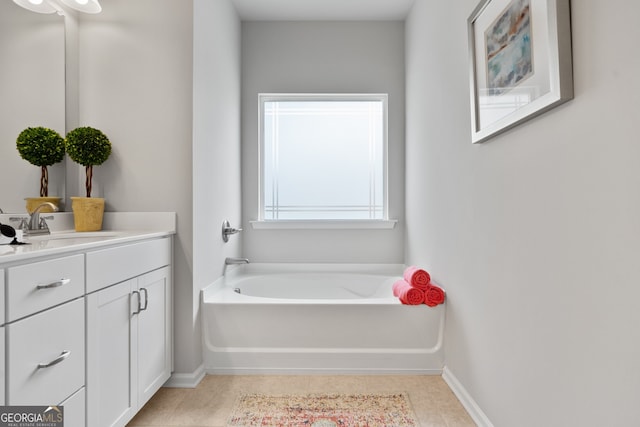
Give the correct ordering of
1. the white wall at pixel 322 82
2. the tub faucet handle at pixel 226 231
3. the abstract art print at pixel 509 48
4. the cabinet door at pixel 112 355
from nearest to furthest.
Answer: the abstract art print at pixel 509 48, the cabinet door at pixel 112 355, the tub faucet handle at pixel 226 231, the white wall at pixel 322 82

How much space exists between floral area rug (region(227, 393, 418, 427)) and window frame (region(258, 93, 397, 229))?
1.52m

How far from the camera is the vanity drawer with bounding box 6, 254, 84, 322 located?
106 centimetres

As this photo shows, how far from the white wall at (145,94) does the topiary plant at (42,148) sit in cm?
20

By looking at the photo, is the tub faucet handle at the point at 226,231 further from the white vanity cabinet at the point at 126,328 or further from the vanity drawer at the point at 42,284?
the vanity drawer at the point at 42,284

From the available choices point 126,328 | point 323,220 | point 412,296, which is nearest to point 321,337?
point 412,296

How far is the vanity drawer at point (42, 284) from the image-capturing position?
1.06m

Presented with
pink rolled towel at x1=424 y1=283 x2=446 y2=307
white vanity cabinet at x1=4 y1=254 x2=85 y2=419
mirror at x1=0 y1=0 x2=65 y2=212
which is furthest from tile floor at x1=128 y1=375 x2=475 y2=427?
mirror at x1=0 y1=0 x2=65 y2=212

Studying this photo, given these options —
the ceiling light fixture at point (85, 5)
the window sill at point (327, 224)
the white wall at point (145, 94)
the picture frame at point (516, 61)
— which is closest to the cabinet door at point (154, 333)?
the white wall at point (145, 94)

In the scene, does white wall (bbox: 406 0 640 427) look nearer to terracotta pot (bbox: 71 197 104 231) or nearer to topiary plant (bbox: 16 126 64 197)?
terracotta pot (bbox: 71 197 104 231)

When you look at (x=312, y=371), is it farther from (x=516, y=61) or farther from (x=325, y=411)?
(x=516, y=61)

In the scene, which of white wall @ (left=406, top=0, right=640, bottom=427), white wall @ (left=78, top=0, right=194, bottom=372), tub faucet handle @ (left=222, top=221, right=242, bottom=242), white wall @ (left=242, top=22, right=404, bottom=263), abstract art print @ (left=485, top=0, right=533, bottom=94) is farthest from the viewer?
white wall @ (left=242, top=22, right=404, bottom=263)

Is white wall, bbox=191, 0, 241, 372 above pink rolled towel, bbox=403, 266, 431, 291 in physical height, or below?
above

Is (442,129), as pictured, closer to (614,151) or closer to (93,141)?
(614,151)

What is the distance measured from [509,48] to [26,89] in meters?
2.14
